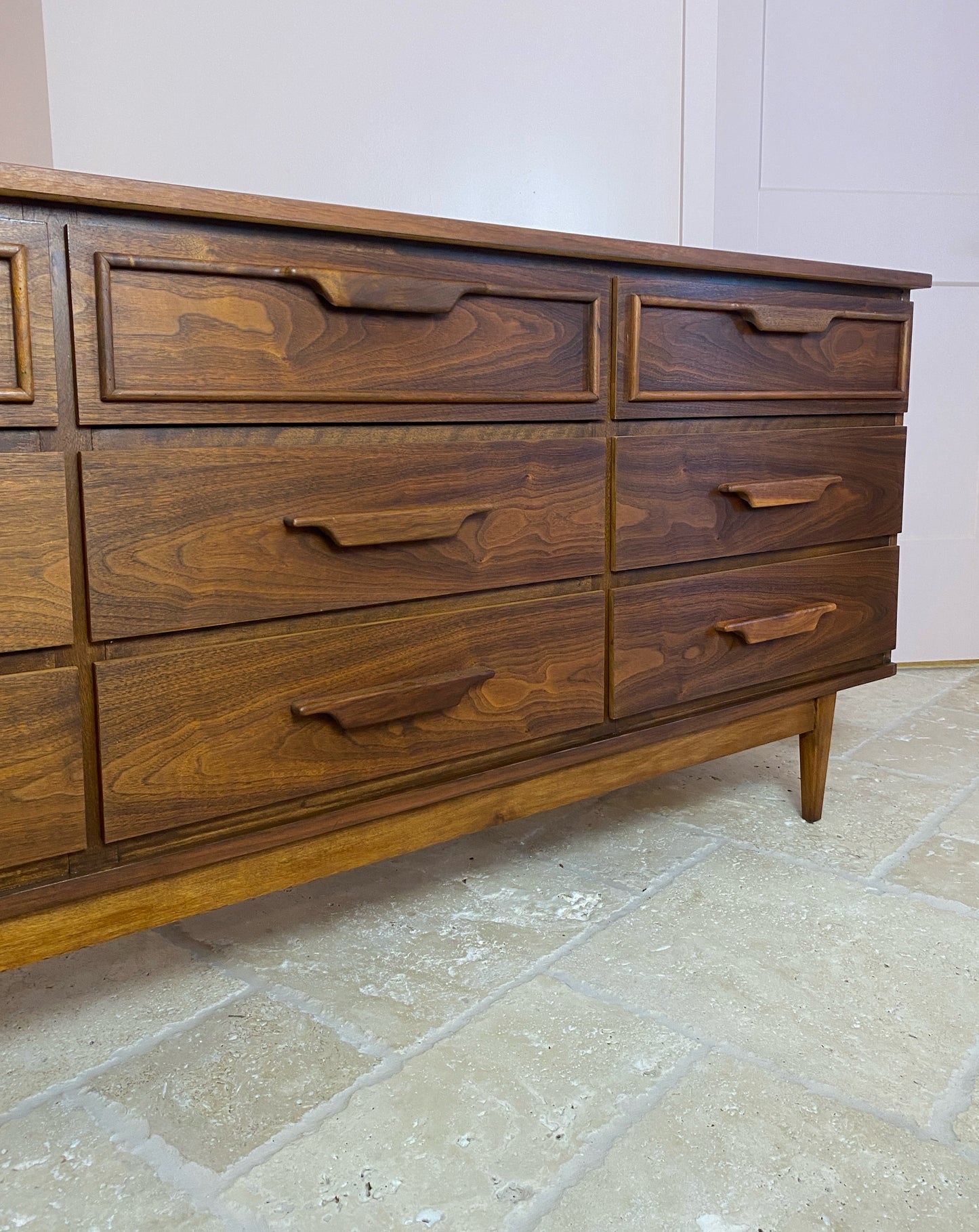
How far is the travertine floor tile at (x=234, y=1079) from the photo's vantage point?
3.33 ft

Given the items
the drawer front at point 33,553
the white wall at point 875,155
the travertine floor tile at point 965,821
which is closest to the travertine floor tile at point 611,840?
the travertine floor tile at point 965,821

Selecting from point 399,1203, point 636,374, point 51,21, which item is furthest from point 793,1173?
point 51,21

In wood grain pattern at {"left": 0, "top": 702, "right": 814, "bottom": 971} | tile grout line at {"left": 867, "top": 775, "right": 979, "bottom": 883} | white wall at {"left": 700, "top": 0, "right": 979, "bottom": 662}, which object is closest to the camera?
wood grain pattern at {"left": 0, "top": 702, "right": 814, "bottom": 971}

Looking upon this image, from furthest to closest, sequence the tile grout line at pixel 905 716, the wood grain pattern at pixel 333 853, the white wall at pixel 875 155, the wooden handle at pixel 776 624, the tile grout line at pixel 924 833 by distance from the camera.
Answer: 1. the white wall at pixel 875 155
2. the tile grout line at pixel 905 716
3. the tile grout line at pixel 924 833
4. the wooden handle at pixel 776 624
5. the wood grain pattern at pixel 333 853

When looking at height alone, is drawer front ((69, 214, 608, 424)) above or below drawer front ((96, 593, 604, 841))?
above

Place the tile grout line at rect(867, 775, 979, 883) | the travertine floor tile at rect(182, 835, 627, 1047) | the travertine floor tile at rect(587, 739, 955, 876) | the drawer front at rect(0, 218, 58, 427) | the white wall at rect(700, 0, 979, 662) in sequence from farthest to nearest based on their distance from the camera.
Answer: the white wall at rect(700, 0, 979, 662)
the travertine floor tile at rect(587, 739, 955, 876)
the tile grout line at rect(867, 775, 979, 883)
the travertine floor tile at rect(182, 835, 627, 1047)
the drawer front at rect(0, 218, 58, 427)

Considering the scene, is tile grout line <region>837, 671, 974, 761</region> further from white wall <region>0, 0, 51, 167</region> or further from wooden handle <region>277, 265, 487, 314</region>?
white wall <region>0, 0, 51, 167</region>

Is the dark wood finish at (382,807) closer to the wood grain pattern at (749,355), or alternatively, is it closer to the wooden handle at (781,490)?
the wooden handle at (781,490)

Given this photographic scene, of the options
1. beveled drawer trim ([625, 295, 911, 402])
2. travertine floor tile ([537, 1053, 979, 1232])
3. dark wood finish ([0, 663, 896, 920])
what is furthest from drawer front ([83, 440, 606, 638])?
travertine floor tile ([537, 1053, 979, 1232])

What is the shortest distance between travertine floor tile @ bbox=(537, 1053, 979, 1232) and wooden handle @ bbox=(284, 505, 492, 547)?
621 millimetres

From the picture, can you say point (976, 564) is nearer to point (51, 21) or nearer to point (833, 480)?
point (833, 480)

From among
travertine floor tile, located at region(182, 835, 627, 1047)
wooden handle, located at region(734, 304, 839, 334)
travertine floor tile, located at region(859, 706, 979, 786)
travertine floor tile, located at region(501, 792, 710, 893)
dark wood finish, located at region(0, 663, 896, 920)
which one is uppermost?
wooden handle, located at region(734, 304, 839, 334)

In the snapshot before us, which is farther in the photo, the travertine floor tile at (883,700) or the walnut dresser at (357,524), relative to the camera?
the travertine floor tile at (883,700)

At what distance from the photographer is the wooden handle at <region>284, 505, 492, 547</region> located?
1.04 metres
